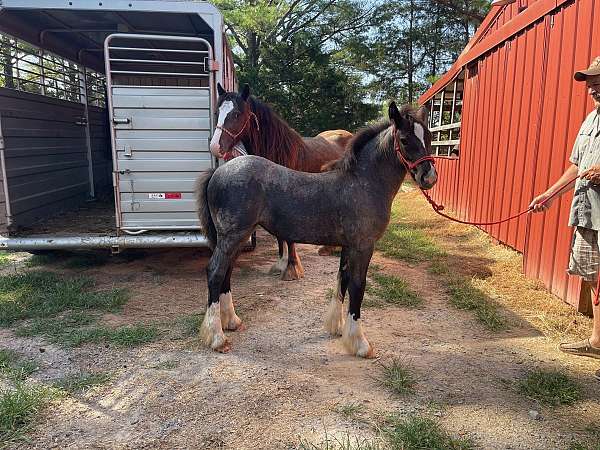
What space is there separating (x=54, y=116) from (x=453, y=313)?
5.69 metres

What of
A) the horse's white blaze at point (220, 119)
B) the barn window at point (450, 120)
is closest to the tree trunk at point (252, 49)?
the barn window at point (450, 120)

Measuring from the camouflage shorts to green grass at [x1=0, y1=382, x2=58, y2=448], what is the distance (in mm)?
3741

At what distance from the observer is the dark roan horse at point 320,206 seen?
318cm

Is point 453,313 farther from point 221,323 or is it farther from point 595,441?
point 221,323

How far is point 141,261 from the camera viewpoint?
5.76 metres

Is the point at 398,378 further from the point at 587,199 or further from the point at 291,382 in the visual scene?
the point at 587,199

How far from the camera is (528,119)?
570 cm

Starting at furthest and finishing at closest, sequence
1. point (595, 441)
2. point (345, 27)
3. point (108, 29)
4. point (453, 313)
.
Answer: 1. point (345, 27)
2. point (108, 29)
3. point (453, 313)
4. point (595, 441)

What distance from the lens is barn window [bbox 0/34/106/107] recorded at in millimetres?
5520

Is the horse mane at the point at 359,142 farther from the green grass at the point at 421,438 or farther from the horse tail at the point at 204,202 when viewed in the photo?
the green grass at the point at 421,438

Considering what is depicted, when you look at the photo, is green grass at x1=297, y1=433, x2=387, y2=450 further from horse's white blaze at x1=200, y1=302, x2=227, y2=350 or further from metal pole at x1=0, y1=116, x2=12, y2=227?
metal pole at x1=0, y1=116, x2=12, y2=227

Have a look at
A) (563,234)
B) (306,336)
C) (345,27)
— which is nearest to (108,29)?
Answer: (306,336)

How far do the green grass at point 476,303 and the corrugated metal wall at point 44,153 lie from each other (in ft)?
16.2

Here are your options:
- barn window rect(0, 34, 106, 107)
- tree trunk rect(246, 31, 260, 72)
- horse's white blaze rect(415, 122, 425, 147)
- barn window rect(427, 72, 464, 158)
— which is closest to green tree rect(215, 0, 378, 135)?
tree trunk rect(246, 31, 260, 72)
